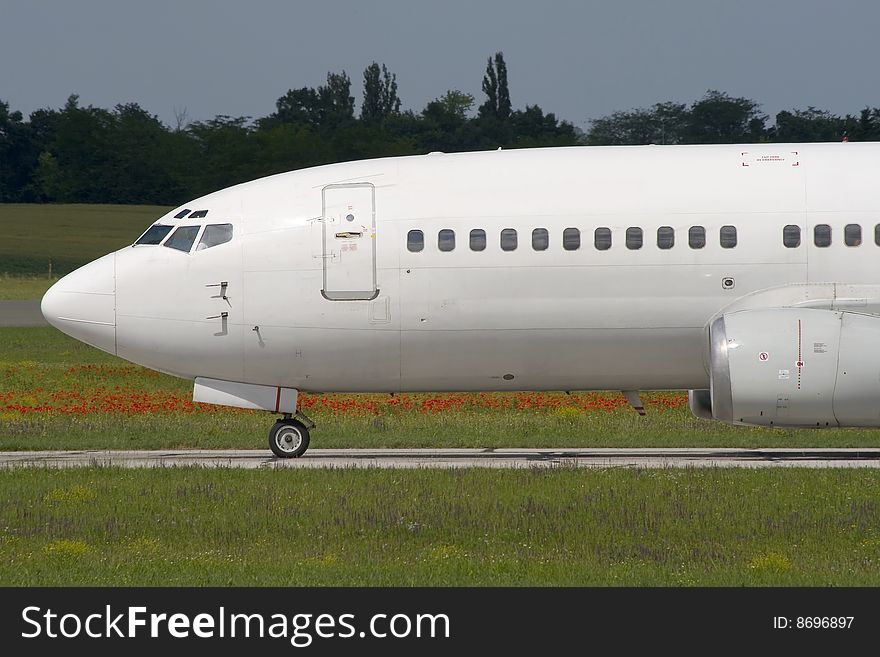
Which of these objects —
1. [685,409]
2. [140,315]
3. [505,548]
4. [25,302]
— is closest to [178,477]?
[140,315]

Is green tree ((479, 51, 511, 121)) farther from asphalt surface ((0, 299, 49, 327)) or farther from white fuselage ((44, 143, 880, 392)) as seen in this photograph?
white fuselage ((44, 143, 880, 392))

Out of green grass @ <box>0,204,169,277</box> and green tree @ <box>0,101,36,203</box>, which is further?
green tree @ <box>0,101,36,203</box>

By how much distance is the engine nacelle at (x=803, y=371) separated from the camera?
1952 cm

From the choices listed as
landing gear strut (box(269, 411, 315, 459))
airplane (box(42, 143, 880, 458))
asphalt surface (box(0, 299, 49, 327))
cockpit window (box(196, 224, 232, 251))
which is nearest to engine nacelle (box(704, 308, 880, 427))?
airplane (box(42, 143, 880, 458))

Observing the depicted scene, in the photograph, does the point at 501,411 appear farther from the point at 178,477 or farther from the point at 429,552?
the point at 429,552

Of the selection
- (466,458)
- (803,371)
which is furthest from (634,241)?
(466,458)

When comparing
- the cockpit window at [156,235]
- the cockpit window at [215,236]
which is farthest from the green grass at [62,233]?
the cockpit window at [215,236]

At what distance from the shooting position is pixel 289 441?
22391 mm

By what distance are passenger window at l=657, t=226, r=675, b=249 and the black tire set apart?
20.1ft

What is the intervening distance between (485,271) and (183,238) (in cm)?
456

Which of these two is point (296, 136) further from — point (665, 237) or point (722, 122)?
point (665, 237)

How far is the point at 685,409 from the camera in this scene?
29.5 m

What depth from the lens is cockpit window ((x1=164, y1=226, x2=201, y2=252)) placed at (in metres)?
21.7

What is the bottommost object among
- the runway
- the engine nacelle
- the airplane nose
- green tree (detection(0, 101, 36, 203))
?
the runway
